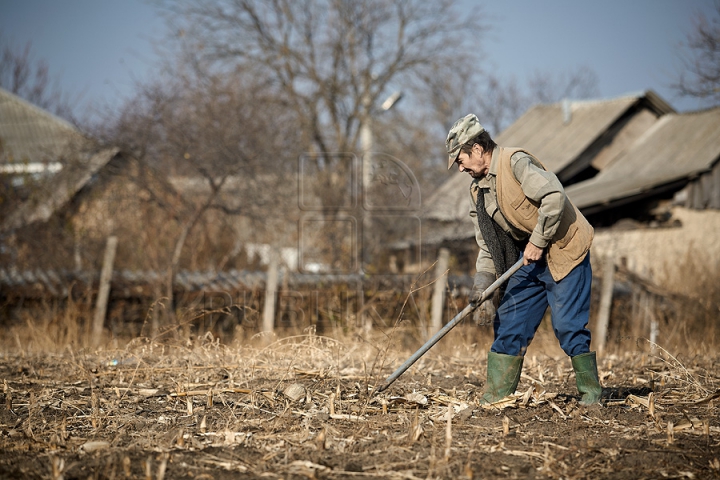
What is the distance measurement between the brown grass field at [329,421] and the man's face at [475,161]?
1.33m

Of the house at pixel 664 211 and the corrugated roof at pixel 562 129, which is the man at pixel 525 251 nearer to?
the house at pixel 664 211

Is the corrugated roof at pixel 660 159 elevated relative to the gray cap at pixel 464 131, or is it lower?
elevated

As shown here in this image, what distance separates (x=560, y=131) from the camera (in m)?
19.6

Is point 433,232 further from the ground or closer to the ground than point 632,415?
further from the ground

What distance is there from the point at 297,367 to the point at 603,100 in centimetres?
1741

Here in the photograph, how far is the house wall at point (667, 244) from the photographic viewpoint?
13320 mm

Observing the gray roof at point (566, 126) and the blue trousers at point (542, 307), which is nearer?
the blue trousers at point (542, 307)

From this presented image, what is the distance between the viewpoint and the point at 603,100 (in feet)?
64.9

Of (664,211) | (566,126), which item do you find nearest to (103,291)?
(664,211)

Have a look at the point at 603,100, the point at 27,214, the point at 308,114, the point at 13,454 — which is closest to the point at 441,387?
the point at 13,454

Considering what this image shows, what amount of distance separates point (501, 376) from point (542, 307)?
504 millimetres

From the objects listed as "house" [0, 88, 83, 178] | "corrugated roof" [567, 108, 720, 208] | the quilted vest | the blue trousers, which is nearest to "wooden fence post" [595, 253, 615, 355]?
"corrugated roof" [567, 108, 720, 208]

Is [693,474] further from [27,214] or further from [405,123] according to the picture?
[405,123]

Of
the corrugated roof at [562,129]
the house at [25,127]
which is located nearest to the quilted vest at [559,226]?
the house at [25,127]
